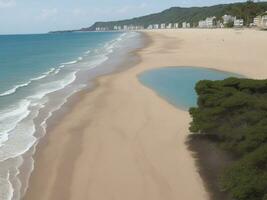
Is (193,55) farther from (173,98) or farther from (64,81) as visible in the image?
(173,98)

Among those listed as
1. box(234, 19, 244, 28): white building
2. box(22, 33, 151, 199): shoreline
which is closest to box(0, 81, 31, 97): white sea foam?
box(22, 33, 151, 199): shoreline

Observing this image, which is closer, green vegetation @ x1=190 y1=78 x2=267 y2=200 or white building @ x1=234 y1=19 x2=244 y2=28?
green vegetation @ x1=190 y1=78 x2=267 y2=200

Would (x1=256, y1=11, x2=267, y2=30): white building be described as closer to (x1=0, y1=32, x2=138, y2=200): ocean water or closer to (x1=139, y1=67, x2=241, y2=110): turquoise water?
(x1=0, y1=32, x2=138, y2=200): ocean water

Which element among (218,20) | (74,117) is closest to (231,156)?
(74,117)

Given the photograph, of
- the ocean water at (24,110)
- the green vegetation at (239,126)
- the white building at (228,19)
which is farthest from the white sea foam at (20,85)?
the white building at (228,19)

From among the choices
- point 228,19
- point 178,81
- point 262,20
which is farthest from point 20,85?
point 228,19

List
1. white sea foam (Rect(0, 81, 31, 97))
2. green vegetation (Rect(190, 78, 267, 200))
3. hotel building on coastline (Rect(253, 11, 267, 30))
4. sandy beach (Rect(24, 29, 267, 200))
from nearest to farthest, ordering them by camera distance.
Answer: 1. green vegetation (Rect(190, 78, 267, 200))
2. sandy beach (Rect(24, 29, 267, 200))
3. white sea foam (Rect(0, 81, 31, 97))
4. hotel building on coastline (Rect(253, 11, 267, 30))

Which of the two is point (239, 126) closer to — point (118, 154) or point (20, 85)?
point (118, 154)

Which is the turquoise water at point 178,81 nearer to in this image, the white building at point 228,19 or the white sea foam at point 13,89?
the white sea foam at point 13,89
